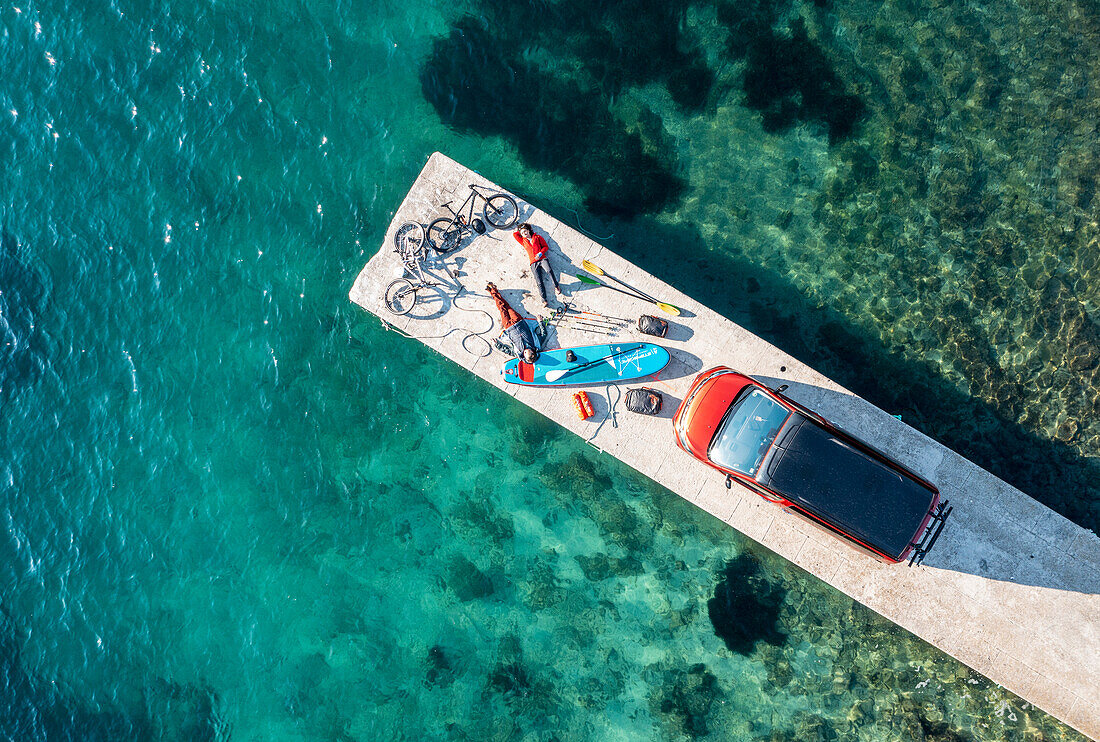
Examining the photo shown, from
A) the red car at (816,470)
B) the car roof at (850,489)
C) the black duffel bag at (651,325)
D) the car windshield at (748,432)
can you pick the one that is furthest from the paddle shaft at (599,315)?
the car roof at (850,489)

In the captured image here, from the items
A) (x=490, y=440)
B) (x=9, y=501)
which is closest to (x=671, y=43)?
(x=490, y=440)

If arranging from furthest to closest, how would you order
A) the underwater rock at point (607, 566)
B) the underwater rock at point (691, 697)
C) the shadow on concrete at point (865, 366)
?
the underwater rock at point (607, 566) → the underwater rock at point (691, 697) → the shadow on concrete at point (865, 366)

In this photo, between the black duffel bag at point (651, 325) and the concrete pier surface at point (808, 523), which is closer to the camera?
the concrete pier surface at point (808, 523)

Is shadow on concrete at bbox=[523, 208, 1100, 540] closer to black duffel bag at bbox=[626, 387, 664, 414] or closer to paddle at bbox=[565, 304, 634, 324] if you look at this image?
paddle at bbox=[565, 304, 634, 324]

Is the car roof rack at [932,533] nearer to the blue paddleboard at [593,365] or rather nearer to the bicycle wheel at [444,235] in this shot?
the blue paddleboard at [593,365]

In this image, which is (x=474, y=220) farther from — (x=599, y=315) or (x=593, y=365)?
(x=593, y=365)

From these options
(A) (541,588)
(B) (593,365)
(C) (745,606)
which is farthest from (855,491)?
(A) (541,588)
